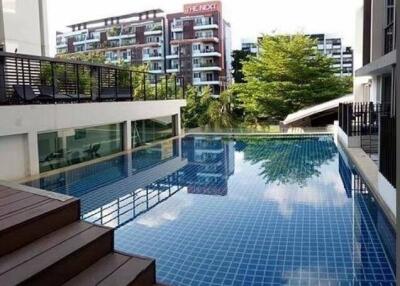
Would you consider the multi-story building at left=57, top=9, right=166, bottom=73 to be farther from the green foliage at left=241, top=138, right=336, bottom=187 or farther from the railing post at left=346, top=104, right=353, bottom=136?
the railing post at left=346, top=104, right=353, bottom=136

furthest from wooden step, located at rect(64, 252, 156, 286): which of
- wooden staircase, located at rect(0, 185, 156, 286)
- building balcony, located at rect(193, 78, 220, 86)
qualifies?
building balcony, located at rect(193, 78, 220, 86)

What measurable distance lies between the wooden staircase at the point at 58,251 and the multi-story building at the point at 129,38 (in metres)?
56.2

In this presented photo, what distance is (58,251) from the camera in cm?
331

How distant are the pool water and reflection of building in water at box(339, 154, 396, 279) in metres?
0.02

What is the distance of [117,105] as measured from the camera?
13523mm

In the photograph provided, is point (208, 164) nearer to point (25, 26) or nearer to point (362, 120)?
point (362, 120)

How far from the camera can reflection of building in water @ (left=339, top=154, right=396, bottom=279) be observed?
5082 mm

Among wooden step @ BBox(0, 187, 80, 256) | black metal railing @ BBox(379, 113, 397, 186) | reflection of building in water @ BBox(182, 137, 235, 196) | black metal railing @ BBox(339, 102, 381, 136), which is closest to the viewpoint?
wooden step @ BBox(0, 187, 80, 256)

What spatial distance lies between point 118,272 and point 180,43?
191 ft

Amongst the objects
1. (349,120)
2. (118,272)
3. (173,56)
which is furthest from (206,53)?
(118,272)

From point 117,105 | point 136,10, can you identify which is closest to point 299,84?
point 117,105

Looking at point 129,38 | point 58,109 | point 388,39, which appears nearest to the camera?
point 58,109

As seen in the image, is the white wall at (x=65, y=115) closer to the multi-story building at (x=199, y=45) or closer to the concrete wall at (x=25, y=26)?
the concrete wall at (x=25, y=26)

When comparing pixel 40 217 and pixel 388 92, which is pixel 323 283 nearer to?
pixel 40 217
